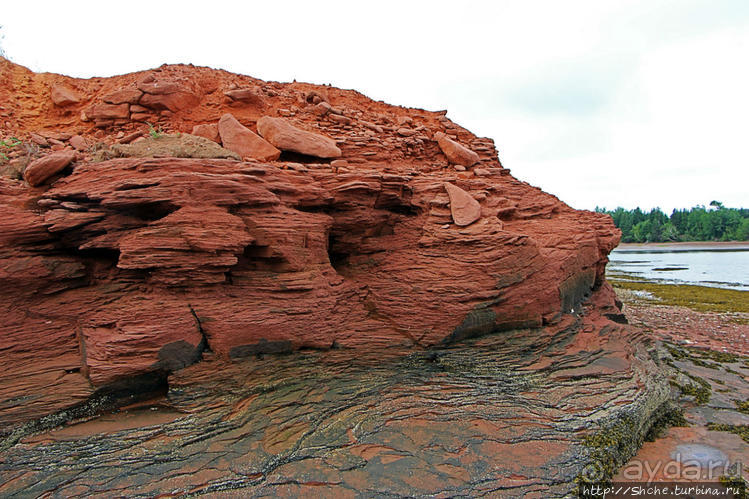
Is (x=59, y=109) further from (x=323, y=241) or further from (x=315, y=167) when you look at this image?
(x=323, y=241)

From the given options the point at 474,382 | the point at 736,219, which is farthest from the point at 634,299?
the point at 736,219

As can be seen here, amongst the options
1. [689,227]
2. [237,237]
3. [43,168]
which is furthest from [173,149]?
[689,227]

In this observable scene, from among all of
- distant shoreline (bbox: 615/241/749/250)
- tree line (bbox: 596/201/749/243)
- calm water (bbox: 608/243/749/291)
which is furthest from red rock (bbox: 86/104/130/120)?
distant shoreline (bbox: 615/241/749/250)

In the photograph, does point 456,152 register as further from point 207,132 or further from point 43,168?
point 43,168

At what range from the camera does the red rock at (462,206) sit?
314 inches

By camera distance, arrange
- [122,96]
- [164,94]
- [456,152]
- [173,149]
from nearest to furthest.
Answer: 1. [173,149]
2. [122,96]
3. [164,94]
4. [456,152]

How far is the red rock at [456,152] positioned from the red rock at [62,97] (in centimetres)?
957

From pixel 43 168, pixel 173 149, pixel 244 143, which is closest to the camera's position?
pixel 43 168

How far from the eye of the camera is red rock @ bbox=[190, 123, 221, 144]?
320 inches

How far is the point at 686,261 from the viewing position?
5962 centimetres

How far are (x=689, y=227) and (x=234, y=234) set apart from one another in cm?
12487

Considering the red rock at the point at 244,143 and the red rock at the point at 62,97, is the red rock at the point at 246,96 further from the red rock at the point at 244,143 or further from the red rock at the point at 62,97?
the red rock at the point at 62,97

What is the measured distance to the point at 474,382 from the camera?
6.95 m

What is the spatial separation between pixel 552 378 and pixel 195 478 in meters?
6.38
